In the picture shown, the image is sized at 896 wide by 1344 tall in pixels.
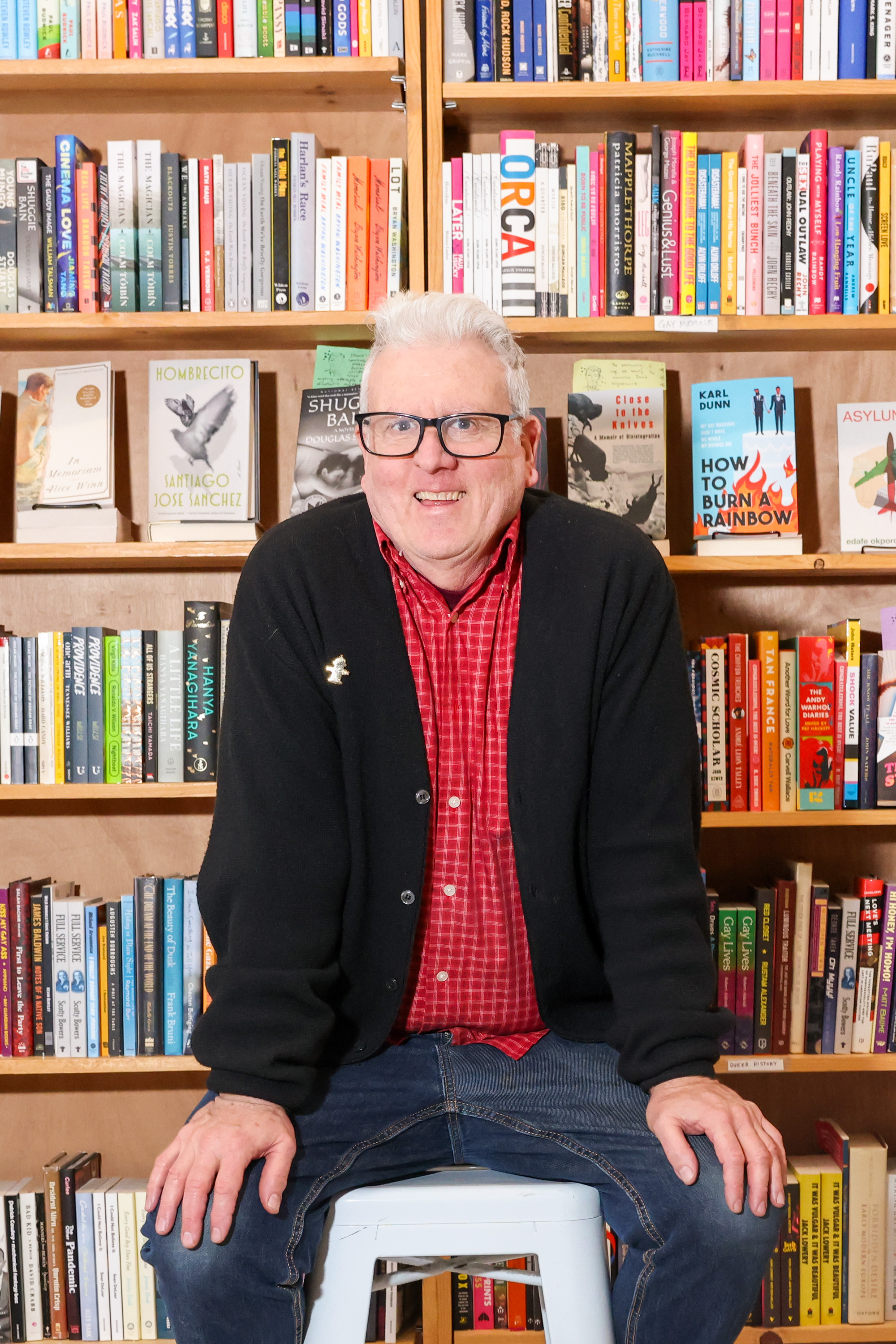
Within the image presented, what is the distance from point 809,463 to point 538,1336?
157cm

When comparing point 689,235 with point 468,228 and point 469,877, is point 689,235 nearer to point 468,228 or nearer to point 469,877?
point 468,228

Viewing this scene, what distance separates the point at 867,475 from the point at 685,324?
422 mm

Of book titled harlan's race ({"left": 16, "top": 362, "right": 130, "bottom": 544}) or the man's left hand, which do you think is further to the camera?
book titled harlan's race ({"left": 16, "top": 362, "right": 130, "bottom": 544})

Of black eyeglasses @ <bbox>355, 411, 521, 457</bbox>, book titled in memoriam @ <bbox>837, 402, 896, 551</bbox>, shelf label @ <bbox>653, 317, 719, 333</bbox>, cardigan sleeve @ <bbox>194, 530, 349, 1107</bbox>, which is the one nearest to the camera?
cardigan sleeve @ <bbox>194, 530, 349, 1107</bbox>

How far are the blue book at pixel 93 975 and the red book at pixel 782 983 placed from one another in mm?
1091

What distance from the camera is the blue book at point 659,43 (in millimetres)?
1730

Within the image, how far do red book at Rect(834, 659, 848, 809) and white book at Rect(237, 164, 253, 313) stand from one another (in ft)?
3.71

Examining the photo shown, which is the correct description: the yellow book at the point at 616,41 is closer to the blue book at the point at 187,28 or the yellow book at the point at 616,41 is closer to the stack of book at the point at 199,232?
the stack of book at the point at 199,232

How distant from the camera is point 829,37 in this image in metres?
1.74

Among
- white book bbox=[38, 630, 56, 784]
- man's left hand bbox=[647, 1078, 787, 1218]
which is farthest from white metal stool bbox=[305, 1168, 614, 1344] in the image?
white book bbox=[38, 630, 56, 784]

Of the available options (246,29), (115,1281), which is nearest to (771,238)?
(246,29)

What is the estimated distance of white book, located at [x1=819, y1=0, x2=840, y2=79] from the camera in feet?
5.69

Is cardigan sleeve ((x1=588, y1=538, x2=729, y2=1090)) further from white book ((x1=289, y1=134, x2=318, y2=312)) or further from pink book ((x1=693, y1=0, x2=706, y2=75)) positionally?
pink book ((x1=693, y1=0, x2=706, y2=75))

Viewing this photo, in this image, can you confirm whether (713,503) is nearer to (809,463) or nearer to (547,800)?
(809,463)
